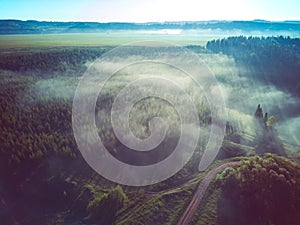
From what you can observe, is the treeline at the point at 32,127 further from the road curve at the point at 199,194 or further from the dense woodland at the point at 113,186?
the road curve at the point at 199,194

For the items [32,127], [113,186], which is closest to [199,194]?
[113,186]

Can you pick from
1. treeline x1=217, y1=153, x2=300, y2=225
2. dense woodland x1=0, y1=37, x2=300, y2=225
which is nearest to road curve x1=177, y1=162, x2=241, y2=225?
dense woodland x1=0, y1=37, x2=300, y2=225

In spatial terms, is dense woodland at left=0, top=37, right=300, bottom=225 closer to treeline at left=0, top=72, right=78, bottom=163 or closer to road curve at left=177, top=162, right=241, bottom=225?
treeline at left=0, top=72, right=78, bottom=163

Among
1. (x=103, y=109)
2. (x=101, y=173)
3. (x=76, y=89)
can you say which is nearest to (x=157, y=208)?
(x=101, y=173)

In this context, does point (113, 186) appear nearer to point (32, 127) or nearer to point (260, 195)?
point (260, 195)

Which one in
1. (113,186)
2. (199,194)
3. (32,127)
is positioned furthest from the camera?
(32,127)

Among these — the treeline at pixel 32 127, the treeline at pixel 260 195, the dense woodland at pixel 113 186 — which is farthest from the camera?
the treeline at pixel 32 127

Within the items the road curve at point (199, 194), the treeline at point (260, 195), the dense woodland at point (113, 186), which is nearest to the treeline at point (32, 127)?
the dense woodland at point (113, 186)

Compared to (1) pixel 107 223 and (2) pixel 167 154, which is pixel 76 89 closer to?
(2) pixel 167 154
